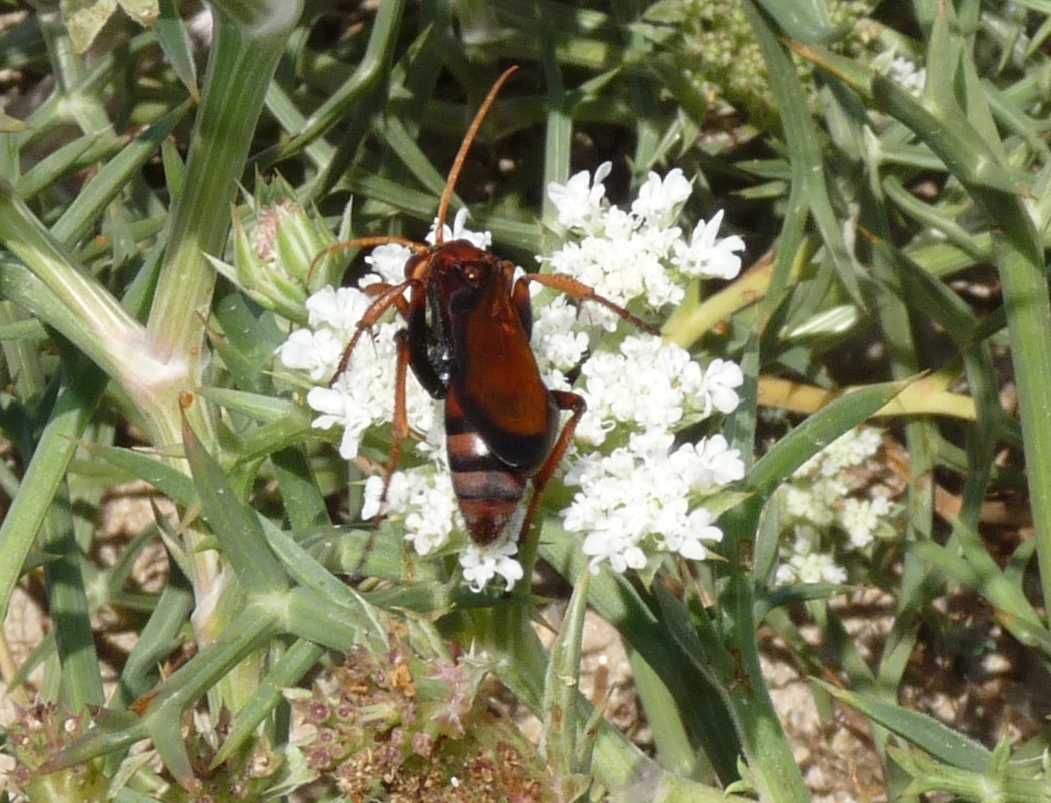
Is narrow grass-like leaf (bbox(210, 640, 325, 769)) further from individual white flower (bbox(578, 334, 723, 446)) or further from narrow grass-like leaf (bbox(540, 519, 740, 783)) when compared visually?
individual white flower (bbox(578, 334, 723, 446))

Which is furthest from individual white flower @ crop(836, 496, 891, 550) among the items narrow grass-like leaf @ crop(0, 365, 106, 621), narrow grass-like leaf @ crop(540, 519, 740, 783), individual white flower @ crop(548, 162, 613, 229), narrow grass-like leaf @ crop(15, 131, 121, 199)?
narrow grass-like leaf @ crop(15, 131, 121, 199)

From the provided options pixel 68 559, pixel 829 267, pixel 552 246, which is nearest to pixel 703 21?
pixel 829 267

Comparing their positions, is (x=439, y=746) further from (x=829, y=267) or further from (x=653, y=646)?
(x=829, y=267)

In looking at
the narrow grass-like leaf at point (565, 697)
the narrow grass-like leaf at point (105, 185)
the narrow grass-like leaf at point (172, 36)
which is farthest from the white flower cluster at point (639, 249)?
the narrow grass-like leaf at point (105, 185)

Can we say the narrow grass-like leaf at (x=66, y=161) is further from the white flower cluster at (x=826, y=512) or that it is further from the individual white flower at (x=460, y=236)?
the white flower cluster at (x=826, y=512)

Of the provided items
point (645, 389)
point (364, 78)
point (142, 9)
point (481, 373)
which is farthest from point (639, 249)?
point (364, 78)

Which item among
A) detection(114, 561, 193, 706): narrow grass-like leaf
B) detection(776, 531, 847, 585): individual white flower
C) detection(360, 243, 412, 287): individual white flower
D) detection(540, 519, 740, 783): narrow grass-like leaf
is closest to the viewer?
detection(360, 243, 412, 287): individual white flower
